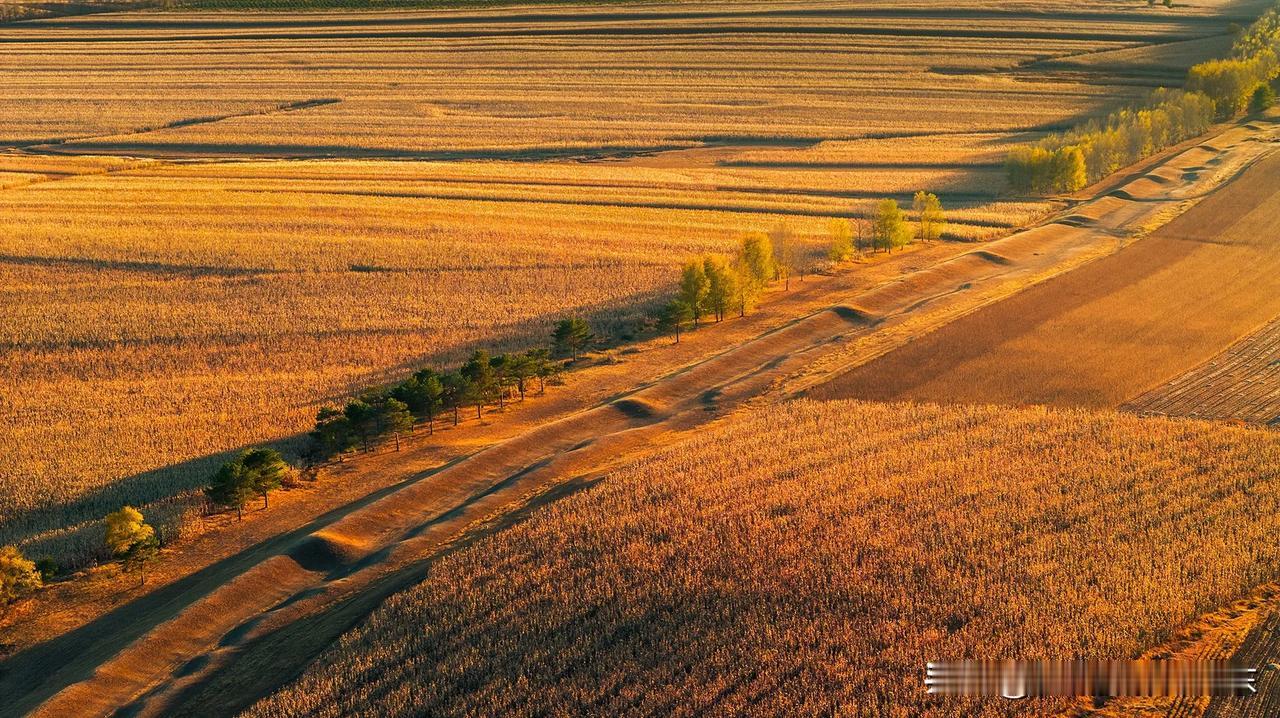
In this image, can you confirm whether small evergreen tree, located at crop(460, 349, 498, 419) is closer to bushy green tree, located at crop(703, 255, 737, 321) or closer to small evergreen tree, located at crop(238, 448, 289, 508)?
small evergreen tree, located at crop(238, 448, 289, 508)

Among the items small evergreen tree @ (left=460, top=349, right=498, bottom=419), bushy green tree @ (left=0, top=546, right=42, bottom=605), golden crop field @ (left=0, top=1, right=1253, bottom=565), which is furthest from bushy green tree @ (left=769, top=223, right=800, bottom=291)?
bushy green tree @ (left=0, top=546, right=42, bottom=605)

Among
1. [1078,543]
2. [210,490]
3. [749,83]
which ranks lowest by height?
[1078,543]

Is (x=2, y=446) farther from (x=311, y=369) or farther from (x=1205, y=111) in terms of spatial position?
(x=1205, y=111)

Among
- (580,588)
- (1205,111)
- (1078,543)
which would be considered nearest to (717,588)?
(580,588)

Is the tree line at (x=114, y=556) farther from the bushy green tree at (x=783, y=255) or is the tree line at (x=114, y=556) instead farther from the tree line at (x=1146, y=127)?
the tree line at (x=1146, y=127)

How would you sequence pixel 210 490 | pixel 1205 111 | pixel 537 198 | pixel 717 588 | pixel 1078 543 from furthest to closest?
pixel 1205 111 < pixel 537 198 < pixel 210 490 < pixel 1078 543 < pixel 717 588

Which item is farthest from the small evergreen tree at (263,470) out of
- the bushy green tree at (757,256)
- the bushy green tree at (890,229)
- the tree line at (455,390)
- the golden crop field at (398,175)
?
the bushy green tree at (890,229)
